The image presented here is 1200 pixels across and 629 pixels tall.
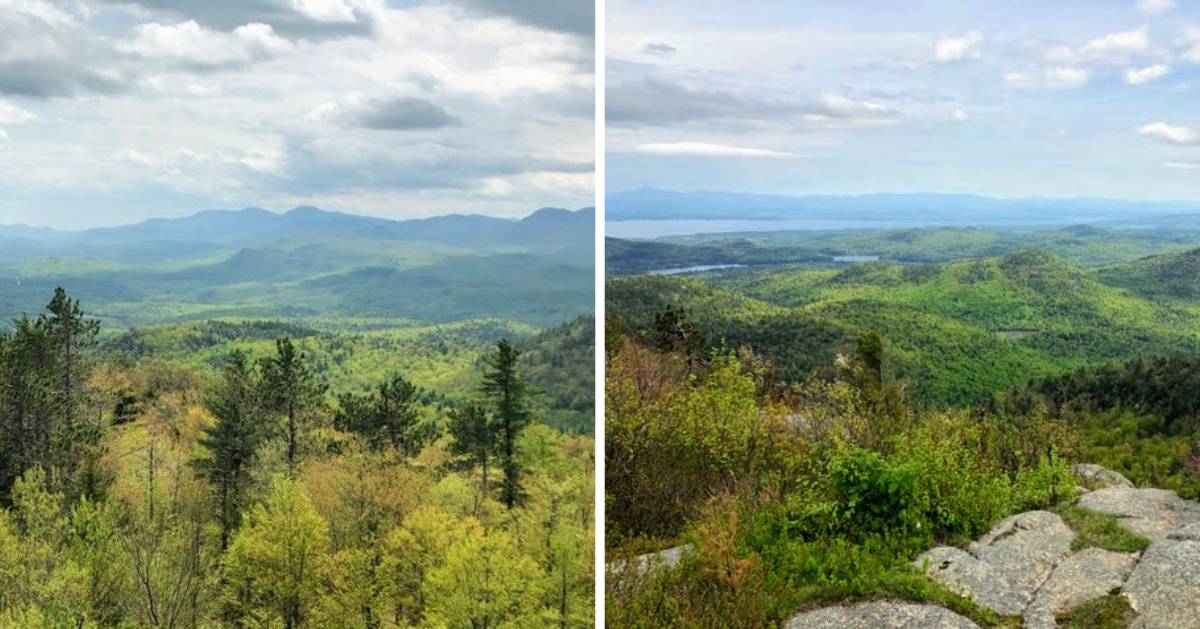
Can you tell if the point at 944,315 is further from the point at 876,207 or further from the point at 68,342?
the point at 68,342

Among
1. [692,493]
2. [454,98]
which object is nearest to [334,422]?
[692,493]

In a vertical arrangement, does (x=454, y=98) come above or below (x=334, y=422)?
above

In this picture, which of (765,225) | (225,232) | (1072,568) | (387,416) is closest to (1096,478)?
(1072,568)

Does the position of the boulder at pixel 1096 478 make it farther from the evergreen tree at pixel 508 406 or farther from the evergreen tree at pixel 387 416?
the evergreen tree at pixel 387 416

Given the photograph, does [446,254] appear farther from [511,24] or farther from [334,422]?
[334,422]

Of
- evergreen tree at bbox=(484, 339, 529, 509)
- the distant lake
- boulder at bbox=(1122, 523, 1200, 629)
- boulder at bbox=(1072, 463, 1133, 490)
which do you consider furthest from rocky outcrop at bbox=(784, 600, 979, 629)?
the distant lake

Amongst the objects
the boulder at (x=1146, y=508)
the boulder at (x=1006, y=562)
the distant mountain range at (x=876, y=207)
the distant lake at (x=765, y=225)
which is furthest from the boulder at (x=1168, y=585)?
the distant mountain range at (x=876, y=207)
